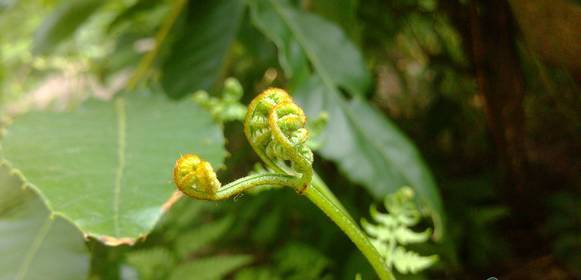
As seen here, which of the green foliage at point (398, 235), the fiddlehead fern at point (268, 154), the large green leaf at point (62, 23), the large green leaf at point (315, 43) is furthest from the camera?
the large green leaf at point (62, 23)

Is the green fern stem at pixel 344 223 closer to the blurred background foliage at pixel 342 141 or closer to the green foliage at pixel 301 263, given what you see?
the blurred background foliage at pixel 342 141

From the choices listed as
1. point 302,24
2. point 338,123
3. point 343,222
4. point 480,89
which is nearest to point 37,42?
point 302,24

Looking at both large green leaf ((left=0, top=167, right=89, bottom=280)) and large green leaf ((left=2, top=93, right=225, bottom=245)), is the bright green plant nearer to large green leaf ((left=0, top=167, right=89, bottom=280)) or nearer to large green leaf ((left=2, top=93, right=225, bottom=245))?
large green leaf ((left=2, top=93, right=225, bottom=245))

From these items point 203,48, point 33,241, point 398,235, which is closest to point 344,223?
point 398,235

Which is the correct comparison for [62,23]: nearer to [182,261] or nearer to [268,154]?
[182,261]

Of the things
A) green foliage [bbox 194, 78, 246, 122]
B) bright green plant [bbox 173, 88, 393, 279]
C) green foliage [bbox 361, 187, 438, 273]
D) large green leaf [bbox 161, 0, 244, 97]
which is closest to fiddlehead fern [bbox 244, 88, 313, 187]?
bright green plant [bbox 173, 88, 393, 279]

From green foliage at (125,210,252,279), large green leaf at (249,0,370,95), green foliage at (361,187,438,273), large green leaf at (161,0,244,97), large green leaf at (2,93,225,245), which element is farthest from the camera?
large green leaf at (161,0,244,97)

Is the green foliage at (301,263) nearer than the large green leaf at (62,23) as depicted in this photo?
Yes

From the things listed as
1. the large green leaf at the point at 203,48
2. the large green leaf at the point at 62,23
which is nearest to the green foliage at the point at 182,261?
the large green leaf at the point at 203,48
